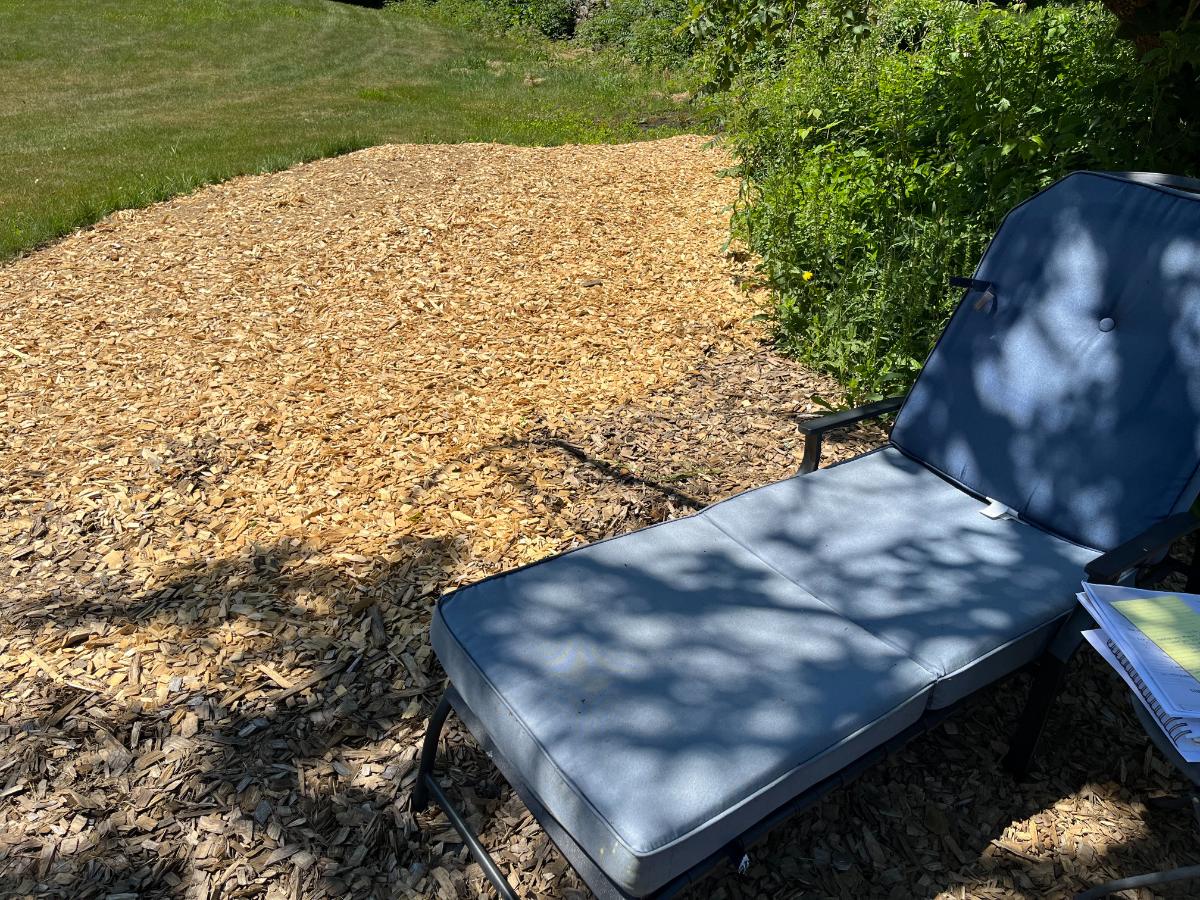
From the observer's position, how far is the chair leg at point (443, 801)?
2.12 meters

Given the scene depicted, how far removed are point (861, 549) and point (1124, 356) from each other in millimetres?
982

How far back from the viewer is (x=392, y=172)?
7121mm

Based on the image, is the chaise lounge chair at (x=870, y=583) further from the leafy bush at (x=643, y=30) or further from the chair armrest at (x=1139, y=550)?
the leafy bush at (x=643, y=30)

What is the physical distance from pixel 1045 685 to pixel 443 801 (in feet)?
4.99

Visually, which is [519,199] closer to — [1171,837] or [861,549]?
[861,549]

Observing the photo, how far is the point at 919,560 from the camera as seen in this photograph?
255 cm

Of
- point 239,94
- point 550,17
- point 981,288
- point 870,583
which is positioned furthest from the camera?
point 550,17

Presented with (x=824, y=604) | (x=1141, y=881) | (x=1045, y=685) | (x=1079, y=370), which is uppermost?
(x=1079, y=370)

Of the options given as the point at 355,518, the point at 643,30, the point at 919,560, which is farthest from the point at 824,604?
the point at 643,30

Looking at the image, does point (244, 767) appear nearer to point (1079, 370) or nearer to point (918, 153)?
point (1079, 370)

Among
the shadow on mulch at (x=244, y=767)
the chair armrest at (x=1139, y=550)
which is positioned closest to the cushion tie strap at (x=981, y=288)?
the chair armrest at (x=1139, y=550)

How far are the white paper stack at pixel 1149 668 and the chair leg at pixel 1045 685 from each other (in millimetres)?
92

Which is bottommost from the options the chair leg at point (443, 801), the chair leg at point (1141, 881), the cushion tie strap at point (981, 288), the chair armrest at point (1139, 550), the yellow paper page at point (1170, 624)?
the chair leg at point (443, 801)

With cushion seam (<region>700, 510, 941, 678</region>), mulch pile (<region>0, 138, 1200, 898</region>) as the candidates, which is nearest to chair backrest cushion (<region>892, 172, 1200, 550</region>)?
mulch pile (<region>0, 138, 1200, 898</region>)
